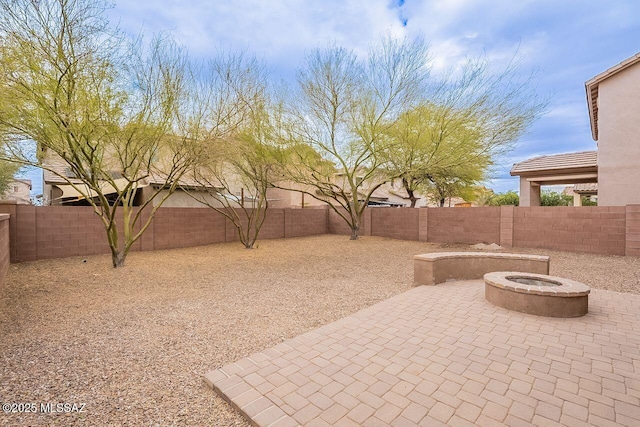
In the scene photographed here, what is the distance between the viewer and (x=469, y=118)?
9.86m

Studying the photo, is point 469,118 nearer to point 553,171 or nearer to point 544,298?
point 544,298

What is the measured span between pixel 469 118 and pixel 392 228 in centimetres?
639

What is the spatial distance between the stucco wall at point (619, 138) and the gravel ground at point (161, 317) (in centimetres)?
372

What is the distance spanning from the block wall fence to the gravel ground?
0.67 meters

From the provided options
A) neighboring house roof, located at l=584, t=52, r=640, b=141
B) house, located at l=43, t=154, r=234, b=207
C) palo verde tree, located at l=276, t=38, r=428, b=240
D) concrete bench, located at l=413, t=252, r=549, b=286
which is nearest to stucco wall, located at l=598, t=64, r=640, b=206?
neighboring house roof, located at l=584, t=52, r=640, b=141

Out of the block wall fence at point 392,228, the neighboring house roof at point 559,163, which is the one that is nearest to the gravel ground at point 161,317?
the block wall fence at point 392,228

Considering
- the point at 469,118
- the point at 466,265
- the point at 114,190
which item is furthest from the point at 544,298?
the point at 114,190

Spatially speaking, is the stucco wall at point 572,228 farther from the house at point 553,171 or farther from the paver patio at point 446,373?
the paver patio at point 446,373


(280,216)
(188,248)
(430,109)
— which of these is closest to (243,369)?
(188,248)

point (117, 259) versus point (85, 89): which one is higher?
point (85, 89)

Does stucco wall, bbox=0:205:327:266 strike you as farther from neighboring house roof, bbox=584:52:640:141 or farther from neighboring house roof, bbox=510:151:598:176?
neighboring house roof, bbox=584:52:640:141

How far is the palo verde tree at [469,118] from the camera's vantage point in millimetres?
9141

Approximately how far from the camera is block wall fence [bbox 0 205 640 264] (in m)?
8.31

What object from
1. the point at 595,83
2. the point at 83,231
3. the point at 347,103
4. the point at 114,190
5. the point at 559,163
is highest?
the point at 595,83
